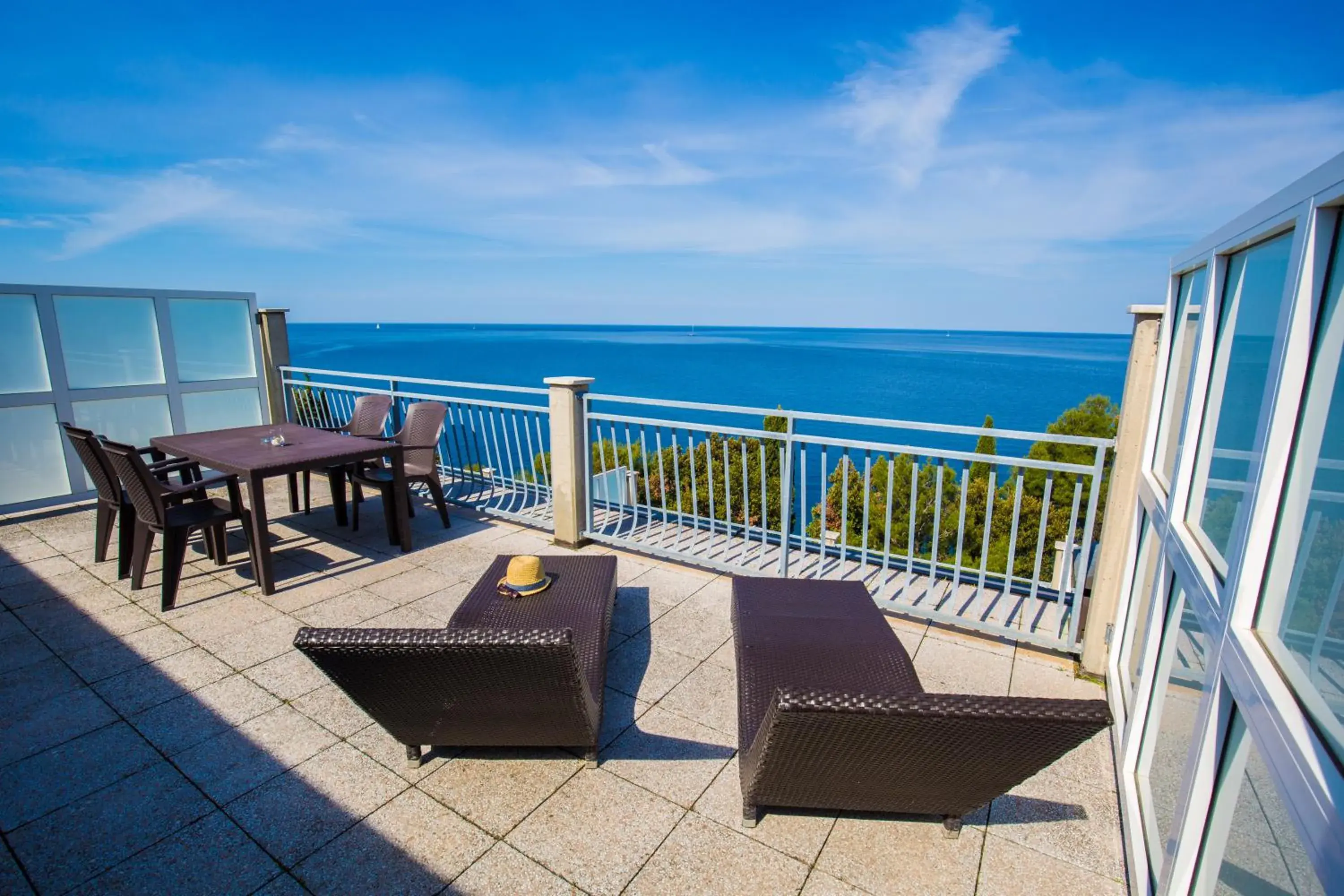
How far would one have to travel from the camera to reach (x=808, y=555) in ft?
14.3

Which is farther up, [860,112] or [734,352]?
[860,112]

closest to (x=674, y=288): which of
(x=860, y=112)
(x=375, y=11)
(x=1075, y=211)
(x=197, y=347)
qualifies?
(x=1075, y=211)

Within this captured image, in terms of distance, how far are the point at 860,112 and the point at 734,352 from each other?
91965 mm

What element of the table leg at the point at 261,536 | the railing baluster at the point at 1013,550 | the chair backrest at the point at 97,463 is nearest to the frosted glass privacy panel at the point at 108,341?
the chair backrest at the point at 97,463

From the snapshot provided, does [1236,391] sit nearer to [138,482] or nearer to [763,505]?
[763,505]

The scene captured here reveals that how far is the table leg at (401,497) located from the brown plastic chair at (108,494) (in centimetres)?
137

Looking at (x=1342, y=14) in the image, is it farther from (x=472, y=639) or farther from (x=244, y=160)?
(x=244, y=160)

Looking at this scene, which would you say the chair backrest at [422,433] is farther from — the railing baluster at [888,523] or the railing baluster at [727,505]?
the railing baluster at [888,523]

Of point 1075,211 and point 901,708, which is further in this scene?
point 1075,211

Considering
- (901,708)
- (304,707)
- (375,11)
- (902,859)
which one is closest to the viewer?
(901,708)

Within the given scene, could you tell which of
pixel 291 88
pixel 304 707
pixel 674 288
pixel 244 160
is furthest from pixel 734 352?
pixel 304 707

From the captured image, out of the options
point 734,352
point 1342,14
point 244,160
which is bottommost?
point 734,352

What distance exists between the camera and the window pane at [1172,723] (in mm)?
1576

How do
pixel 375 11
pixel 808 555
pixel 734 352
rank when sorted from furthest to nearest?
pixel 734 352 → pixel 375 11 → pixel 808 555
